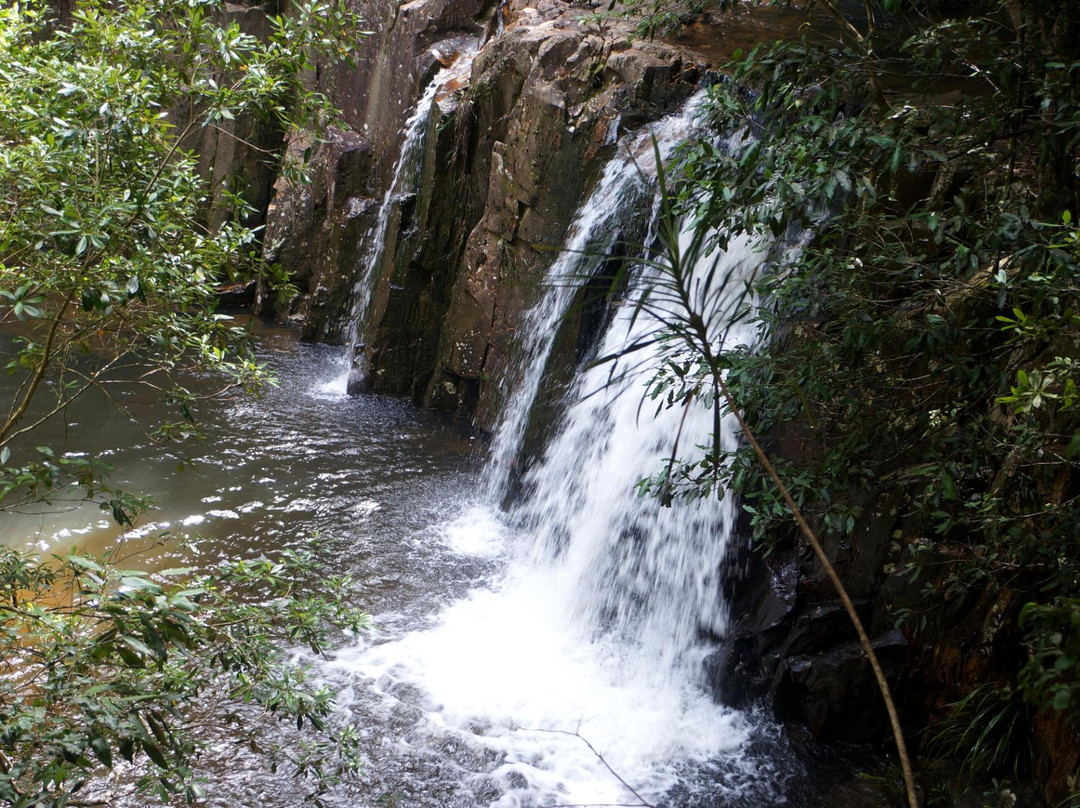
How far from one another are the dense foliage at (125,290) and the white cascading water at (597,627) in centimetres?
171

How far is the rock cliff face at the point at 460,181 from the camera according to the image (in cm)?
834

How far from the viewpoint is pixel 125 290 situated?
9.61 ft

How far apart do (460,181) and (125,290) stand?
7.71 m

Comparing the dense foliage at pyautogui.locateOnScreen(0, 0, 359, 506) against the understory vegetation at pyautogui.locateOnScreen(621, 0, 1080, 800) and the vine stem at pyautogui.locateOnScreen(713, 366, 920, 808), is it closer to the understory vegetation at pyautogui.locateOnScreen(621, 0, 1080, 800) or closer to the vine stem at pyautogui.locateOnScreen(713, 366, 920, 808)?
the understory vegetation at pyautogui.locateOnScreen(621, 0, 1080, 800)

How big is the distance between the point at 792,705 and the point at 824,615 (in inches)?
23.4

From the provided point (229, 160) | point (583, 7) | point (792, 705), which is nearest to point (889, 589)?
point (792, 705)

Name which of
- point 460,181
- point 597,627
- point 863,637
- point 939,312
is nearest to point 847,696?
point 597,627

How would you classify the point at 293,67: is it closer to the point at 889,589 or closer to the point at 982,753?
the point at 889,589

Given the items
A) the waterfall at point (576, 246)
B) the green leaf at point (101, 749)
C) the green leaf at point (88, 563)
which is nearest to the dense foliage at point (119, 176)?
the green leaf at point (88, 563)

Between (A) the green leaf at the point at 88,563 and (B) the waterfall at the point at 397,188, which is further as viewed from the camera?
(B) the waterfall at the point at 397,188

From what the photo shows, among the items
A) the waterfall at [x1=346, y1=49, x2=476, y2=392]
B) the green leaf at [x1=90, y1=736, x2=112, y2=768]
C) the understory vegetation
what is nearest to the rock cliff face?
the waterfall at [x1=346, y1=49, x2=476, y2=392]

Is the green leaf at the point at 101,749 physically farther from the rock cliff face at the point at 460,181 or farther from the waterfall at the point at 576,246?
the rock cliff face at the point at 460,181

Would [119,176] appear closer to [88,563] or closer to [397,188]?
[88,563]

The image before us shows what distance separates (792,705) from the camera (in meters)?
5.07
